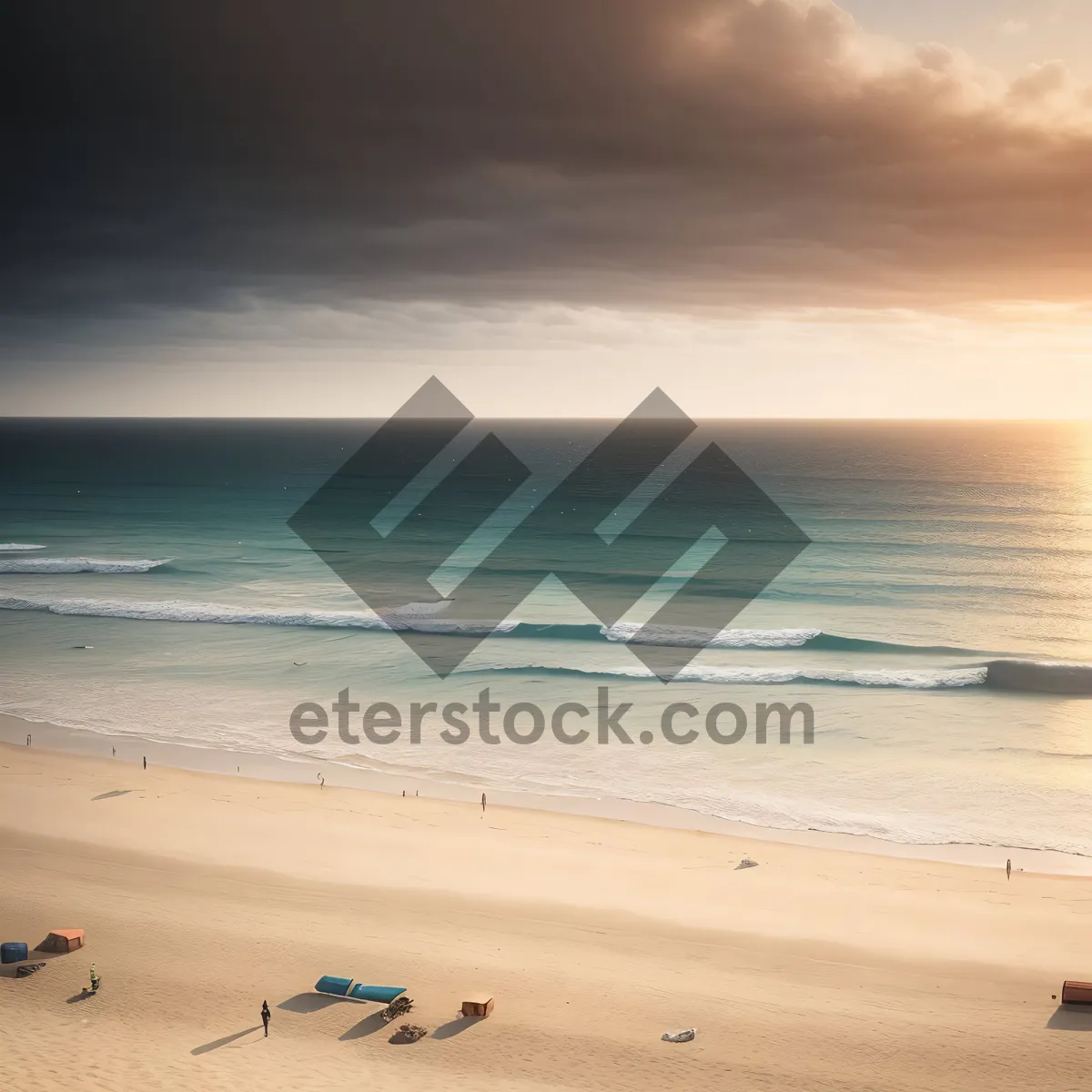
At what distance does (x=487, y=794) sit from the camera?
2220 centimetres

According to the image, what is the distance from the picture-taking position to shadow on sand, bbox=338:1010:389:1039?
12.4 meters

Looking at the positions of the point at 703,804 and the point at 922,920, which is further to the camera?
the point at 703,804

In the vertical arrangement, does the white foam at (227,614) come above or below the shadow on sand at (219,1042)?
above

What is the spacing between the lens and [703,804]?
858 inches

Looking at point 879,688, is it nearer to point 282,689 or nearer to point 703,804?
point 703,804

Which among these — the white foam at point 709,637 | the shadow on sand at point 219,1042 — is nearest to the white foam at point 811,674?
the white foam at point 709,637

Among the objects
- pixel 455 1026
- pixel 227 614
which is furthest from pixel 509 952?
pixel 227 614

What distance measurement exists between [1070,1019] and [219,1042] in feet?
38.6

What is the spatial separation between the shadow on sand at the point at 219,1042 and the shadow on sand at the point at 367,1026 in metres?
1.26

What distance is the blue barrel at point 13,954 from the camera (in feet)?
45.6

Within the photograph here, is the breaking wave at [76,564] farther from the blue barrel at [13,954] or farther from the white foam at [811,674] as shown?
the blue barrel at [13,954]

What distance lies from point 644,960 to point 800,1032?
2735 millimetres

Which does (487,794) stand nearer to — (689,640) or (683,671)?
(683,671)

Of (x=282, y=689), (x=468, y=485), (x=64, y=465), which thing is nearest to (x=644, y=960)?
(x=282, y=689)
